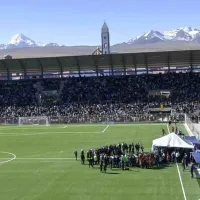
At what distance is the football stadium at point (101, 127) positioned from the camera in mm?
25875

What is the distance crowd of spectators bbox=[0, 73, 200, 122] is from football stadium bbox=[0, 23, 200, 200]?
19 centimetres

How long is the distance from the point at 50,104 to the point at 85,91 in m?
7.42

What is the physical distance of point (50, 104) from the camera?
78875 mm

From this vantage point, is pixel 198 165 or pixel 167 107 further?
pixel 167 107

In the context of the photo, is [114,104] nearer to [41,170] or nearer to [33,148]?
[33,148]

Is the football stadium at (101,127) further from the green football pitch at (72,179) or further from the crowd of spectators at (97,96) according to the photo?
the crowd of spectators at (97,96)

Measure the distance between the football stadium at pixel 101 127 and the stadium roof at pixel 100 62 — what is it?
19cm

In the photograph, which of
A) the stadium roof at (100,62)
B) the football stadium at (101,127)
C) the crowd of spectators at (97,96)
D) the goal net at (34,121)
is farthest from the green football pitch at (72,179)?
the stadium roof at (100,62)

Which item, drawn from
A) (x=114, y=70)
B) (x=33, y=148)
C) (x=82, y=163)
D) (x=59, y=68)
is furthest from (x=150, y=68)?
(x=82, y=163)

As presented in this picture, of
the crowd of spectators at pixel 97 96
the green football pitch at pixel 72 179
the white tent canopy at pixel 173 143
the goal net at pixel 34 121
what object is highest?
the crowd of spectators at pixel 97 96

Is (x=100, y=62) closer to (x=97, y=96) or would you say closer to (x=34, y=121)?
(x=97, y=96)

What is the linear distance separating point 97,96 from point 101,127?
705 inches

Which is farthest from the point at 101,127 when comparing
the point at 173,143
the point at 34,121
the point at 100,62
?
the point at 173,143

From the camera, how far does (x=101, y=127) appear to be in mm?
62375
